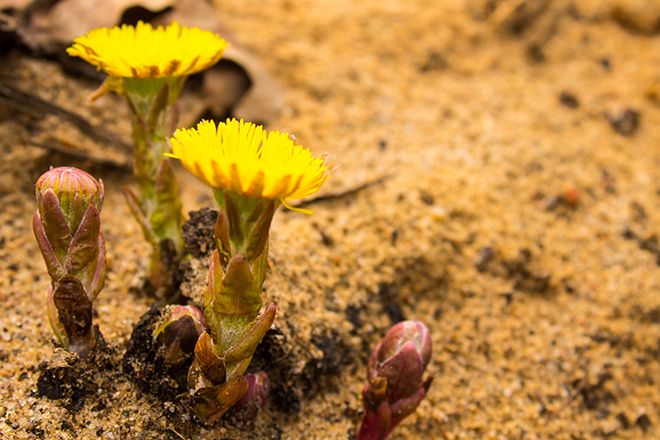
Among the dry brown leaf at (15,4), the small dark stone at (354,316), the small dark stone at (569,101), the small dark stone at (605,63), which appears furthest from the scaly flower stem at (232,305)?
the small dark stone at (605,63)

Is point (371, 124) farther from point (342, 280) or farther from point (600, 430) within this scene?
point (600, 430)

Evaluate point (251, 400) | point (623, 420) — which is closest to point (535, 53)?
point (623, 420)

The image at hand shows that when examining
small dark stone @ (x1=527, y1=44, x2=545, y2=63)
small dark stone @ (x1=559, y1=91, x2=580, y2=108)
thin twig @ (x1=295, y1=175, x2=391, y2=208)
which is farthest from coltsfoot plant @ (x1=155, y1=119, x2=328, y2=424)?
small dark stone @ (x1=527, y1=44, x2=545, y2=63)

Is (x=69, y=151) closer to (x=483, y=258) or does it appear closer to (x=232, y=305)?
(x=232, y=305)

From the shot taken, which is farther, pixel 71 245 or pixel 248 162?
pixel 71 245

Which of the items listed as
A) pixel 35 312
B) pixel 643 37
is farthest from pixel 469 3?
pixel 35 312

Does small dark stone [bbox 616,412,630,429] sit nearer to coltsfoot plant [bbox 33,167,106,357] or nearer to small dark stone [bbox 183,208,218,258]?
small dark stone [bbox 183,208,218,258]

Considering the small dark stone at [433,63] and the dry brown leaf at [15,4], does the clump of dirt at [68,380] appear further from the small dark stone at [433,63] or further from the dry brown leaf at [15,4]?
the small dark stone at [433,63]
